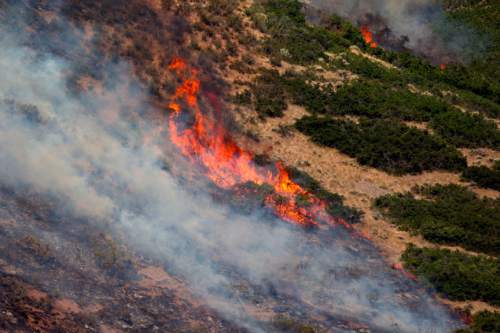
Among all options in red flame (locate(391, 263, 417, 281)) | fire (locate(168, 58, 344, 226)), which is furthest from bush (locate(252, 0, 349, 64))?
red flame (locate(391, 263, 417, 281))

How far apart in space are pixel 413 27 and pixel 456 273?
27699 mm

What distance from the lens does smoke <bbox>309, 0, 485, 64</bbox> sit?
4644 cm

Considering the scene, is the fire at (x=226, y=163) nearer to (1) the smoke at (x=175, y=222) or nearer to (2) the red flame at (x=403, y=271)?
(1) the smoke at (x=175, y=222)

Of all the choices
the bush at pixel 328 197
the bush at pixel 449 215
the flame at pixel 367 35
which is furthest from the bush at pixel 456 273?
the flame at pixel 367 35

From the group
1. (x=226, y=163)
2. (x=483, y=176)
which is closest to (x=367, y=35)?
(x=483, y=176)

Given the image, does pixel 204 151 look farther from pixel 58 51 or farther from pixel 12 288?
pixel 12 288

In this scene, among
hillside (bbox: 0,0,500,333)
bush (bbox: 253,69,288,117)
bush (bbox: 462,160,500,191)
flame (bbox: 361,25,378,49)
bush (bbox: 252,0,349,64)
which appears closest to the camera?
hillside (bbox: 0,0,500,333)

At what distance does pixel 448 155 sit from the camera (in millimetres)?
32250

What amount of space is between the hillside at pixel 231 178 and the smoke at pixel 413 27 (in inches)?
216

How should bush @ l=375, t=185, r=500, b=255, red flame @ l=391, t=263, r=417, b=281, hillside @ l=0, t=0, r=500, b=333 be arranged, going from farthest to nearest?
bush @ l=375, t=185, r=500, b=255, red flame @ l=391, t=263, r=417, b=281, hillside @ l=0, t=0, r=500, b=333

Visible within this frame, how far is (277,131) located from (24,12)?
35.2 feet

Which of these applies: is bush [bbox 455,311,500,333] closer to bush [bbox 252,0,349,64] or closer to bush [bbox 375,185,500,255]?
bush [bbox 375,185,500,255]

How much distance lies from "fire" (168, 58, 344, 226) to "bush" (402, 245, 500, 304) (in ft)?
10.6

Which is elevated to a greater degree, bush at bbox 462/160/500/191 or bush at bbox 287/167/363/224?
bush at bbox 462/160/500/191
